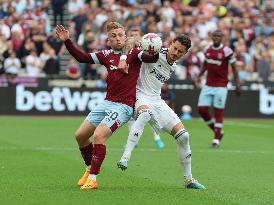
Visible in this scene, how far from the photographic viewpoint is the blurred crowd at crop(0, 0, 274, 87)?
29.6 metres

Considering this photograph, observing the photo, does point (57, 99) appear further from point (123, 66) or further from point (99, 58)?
point (123, 66)

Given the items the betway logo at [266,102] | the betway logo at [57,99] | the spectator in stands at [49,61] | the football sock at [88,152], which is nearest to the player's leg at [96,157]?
the football sock at [88,152]

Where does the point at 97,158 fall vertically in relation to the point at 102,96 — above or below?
above

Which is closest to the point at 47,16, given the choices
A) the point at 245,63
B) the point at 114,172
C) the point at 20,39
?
the point at 20,39

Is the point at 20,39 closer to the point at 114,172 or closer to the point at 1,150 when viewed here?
the point at 1,150

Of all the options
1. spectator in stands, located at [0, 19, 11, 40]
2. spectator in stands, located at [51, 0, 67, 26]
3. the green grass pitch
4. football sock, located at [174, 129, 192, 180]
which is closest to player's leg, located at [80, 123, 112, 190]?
the green grass pitch

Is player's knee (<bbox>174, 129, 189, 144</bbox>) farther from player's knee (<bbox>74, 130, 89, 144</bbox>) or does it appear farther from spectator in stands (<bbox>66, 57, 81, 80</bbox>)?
spectator in stands (<bbox>66, 57, 81, 80</bbox>)

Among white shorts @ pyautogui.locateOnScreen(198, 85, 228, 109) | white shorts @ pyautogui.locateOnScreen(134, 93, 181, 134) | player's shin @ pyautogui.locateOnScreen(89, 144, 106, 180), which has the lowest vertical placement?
white shorts @ pyautogui.locateOnScreen(198, 85, 228, 109)

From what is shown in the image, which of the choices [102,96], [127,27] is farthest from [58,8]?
[102,96]

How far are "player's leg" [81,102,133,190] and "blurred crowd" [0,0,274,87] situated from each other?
55.0ft

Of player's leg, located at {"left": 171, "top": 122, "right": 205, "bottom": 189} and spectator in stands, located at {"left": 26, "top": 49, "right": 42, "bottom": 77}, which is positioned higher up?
player's leg, located at {"left": 171, "top": 122, "right": 205, "bottom": 189}

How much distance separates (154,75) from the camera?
→ 41.3ft

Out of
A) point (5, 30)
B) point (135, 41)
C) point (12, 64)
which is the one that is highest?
point (135, 41)

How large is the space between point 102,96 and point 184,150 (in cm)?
1637
